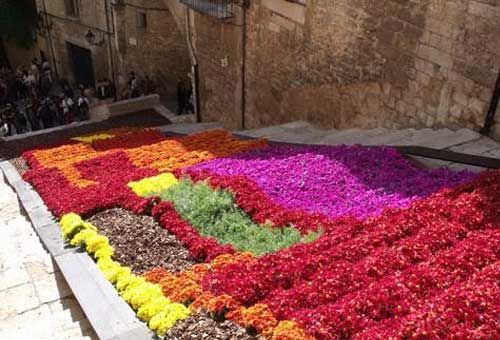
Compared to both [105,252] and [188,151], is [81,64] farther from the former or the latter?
[105,252]

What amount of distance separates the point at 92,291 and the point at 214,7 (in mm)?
11319

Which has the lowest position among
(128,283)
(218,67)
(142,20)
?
(128,283)

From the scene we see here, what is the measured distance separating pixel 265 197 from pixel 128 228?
6.53ft

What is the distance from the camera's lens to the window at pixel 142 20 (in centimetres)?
2105

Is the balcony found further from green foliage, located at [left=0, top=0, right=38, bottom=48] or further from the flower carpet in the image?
green foliage, located at [left=0, top=0, right=38, bottom=48]

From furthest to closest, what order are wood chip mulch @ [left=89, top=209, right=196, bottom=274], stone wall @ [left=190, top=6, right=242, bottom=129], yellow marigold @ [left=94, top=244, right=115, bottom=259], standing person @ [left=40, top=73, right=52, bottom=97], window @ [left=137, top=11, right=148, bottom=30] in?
standing person @ [left=40, top=73, right=52, bottom=97]
window @ [left=137, top=11, right=148, bottom=30]
stone wall @ [left=190, top=6, right=242, bottom=129]
yellow marigold @ [left=94, top=244, right=115, bottom=259]
wood chip mulch @ [left=89, top=209, right=196, bottom=274]

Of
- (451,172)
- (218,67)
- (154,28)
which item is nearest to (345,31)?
(451,172)

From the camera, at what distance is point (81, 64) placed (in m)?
24.9

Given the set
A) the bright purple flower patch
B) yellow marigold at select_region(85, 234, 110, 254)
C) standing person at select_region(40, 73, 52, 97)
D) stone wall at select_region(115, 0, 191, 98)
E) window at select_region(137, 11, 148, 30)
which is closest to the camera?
yellow marigold at select_region(85, 234, 110, 254)

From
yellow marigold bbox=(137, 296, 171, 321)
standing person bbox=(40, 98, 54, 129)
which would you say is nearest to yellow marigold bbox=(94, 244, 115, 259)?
yellow marigold bbox=(137, 296, 171, 321)

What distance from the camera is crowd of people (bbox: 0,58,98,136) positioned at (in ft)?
60.3

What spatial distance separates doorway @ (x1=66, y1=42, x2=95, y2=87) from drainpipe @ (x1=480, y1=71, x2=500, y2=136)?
19.3 m

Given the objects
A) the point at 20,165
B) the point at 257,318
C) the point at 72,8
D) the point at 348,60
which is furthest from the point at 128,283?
the point at 72,8

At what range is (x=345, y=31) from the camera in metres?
11.3
